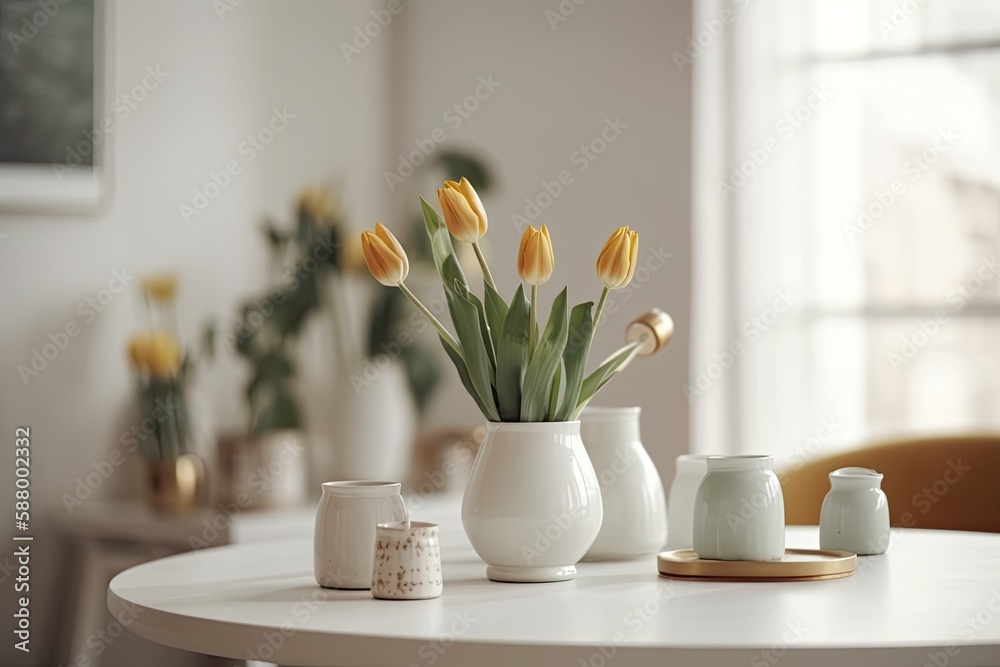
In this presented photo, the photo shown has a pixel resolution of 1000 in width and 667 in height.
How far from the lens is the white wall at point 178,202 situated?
2.36m

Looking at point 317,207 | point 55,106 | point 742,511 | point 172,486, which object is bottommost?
point 172,486

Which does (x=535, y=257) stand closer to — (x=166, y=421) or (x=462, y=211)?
(x=462, y=211)

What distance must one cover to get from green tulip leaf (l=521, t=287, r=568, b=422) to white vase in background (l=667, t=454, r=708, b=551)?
0.31 metres

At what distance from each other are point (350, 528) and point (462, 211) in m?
0.35

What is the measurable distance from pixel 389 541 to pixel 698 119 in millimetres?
2007

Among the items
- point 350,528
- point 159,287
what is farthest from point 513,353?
point 159,287

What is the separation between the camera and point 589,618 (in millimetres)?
978

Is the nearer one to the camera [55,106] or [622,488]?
[622,488]

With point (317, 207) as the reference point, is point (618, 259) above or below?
below

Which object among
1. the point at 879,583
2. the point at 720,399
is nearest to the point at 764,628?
the point at 879,583

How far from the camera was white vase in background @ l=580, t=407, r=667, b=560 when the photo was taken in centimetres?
134

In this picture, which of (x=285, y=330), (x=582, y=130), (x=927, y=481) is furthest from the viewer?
(x=582, y=130)

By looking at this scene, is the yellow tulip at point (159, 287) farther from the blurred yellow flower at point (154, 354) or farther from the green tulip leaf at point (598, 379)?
the green tulip leaf at point (598, 379)

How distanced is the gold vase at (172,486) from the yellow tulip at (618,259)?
1482mm
